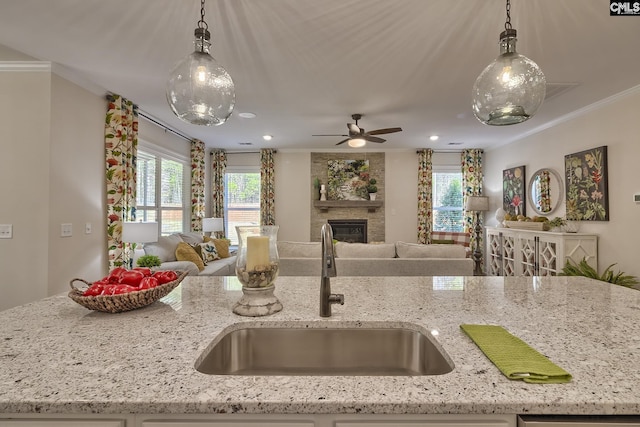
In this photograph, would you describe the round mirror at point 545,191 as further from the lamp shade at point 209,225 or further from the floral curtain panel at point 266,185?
Answer: the lamp shade at point 209,225

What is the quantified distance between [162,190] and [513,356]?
5563 mm

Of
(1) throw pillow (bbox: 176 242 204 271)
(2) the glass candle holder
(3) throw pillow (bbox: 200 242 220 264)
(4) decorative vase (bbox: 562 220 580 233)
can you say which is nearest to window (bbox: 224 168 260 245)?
(3) throw pillow (bbox: 200 242 220 264)

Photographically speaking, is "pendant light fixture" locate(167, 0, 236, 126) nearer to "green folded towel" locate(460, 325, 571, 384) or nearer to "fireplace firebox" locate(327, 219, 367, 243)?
"green folded towel" locate(460, 325, 571, 384)

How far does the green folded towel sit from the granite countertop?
0.02 metres

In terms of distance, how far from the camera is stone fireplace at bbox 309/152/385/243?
274 inches

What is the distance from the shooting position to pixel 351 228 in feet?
22.8

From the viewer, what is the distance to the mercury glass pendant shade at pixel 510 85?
1.31 metres

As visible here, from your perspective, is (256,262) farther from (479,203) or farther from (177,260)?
(479,203)

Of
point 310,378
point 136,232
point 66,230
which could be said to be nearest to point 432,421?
point 310,378

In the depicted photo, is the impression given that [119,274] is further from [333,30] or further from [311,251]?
[311,251]

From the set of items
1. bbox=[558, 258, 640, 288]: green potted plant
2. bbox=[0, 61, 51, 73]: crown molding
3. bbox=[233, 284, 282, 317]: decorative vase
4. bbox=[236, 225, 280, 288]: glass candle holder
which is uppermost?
bbox=[0, 61, 51, 73]: crown molding

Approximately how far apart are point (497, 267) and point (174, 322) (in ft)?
19.3

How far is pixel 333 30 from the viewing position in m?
2.37

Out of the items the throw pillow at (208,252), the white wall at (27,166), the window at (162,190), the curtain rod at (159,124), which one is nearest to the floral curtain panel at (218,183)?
the window at (162,190)
